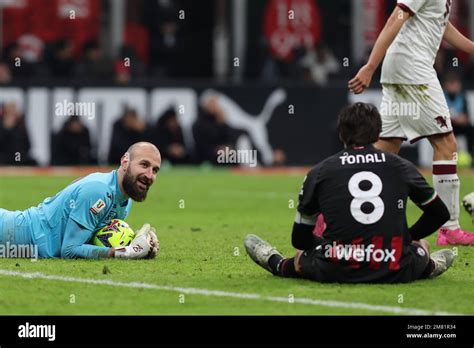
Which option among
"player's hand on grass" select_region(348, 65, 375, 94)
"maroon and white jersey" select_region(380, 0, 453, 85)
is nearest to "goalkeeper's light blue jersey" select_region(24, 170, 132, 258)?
"player's hand on grass" select_region(348, 65, 375, 94)

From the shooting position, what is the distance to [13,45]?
24.9 m

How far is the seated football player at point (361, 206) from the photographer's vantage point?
26.4ft

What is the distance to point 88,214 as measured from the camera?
9.28 m

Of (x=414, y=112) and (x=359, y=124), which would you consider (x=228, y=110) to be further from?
(x=359, y=124)

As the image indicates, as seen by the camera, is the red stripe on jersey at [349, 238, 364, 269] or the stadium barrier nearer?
the red stripe on jersey at [349, 238, 364, 269]

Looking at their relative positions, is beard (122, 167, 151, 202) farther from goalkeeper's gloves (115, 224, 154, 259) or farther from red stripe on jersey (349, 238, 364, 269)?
red stripe on jersey (349, 238, 364, 269)

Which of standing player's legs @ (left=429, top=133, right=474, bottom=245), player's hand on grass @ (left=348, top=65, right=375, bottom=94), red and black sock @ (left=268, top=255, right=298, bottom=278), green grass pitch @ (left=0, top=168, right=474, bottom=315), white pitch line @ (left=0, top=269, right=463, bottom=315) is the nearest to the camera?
white pitch line @ (left=0, top=269, right=463, bottom=315)

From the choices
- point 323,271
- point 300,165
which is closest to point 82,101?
point 300,165

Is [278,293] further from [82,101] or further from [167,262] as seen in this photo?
[82,101]

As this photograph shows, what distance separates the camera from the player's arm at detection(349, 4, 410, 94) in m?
10.1

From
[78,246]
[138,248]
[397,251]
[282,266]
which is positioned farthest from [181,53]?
[397,251]

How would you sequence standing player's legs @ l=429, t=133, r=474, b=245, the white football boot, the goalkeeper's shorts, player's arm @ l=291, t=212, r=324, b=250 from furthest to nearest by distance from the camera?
standing player's legs @ l=429, t=133, r=474, b=245
the goalkeeper's shorts
the white football boot
player's arm @ l=291, t=212, r=324, b=250

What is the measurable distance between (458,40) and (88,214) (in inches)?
160

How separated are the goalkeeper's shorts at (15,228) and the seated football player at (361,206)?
2.36 m
